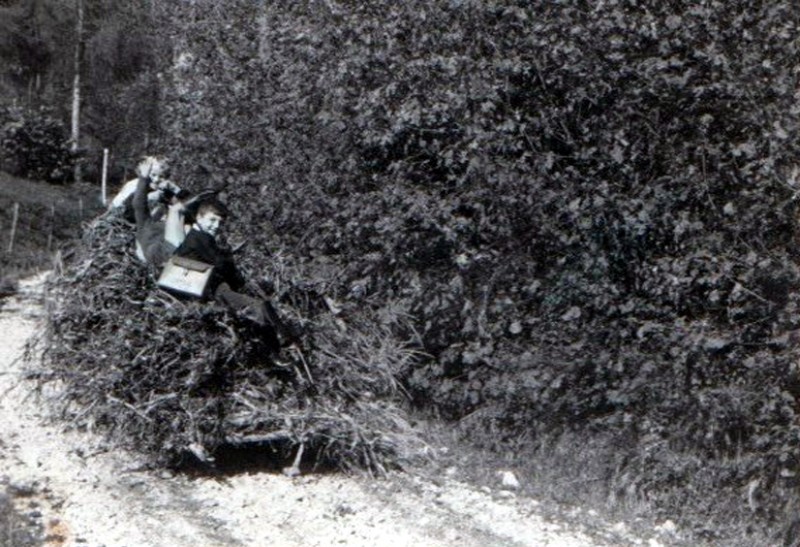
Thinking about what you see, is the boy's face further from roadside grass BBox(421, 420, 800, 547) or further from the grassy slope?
the grassy slope

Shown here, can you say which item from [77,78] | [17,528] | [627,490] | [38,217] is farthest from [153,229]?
[77,78]

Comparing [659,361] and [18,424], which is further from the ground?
[659,361]

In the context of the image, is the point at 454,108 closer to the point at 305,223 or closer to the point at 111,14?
the point at 305,223

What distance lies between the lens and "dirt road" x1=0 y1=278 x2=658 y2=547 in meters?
6.41

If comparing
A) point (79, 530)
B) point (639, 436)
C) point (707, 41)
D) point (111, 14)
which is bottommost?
point (79, 530)

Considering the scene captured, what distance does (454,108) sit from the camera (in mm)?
8047

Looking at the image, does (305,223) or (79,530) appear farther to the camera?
(305,223)

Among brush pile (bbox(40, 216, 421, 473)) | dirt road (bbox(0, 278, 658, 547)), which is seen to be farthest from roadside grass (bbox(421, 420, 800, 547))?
brush pile (bbox(40, 216, 421, 473))

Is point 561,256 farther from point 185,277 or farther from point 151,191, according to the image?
point 151,191

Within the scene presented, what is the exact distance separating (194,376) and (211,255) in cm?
103

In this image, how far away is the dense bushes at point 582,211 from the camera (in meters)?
6.76

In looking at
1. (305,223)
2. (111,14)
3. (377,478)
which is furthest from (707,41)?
(111,14)

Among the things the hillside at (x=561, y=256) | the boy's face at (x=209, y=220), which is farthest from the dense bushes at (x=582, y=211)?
the boy's face at (x=209, y=220)

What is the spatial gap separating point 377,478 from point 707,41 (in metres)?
3.67
